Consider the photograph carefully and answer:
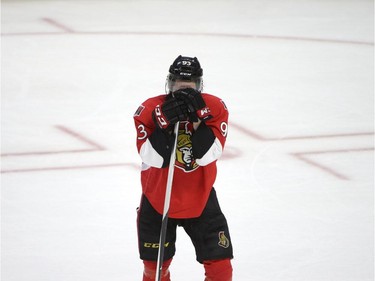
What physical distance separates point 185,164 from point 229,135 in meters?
2.42

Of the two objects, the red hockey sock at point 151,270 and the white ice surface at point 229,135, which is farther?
the white ice surface at point 229,135

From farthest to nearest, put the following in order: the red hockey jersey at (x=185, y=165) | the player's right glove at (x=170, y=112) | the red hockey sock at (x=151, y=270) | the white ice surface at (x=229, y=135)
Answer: the white ice surface at (x=229, y=135) → the red hockey sock at (x=151, y=270) → the red hockey jersey at (x=185, y=165) → the player's right glove at (x=170, y=112)

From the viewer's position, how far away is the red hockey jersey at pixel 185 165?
2754mm

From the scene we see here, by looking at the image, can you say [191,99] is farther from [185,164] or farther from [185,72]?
[185,164]

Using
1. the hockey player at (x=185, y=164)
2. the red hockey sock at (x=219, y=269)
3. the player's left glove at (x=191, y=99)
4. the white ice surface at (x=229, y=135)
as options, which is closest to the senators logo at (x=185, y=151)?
the hockey player at (x=185, y=164)

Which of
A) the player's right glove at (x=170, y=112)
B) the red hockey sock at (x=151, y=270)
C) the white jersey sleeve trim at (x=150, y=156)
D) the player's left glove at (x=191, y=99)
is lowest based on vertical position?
the red hockey sock at (x=151, y=270)

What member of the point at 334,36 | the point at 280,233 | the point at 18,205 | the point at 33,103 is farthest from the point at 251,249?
the point at 334,36

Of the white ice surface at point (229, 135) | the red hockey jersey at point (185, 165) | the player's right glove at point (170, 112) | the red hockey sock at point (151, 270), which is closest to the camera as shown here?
the player's right glove at point (170, 112)

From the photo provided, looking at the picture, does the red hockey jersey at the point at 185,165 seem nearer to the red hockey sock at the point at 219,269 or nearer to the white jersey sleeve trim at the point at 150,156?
the white jersey sleeve trim at the point at 150,156

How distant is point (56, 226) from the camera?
399 centimetres

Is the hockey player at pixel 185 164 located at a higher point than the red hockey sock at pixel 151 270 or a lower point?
higher

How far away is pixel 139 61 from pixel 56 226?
3.01m

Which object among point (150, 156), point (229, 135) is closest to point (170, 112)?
Answer: point (150, 156)

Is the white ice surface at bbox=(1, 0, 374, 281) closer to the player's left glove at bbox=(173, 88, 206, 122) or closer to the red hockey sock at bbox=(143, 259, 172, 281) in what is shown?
the red hockey sock at bbox=(143, 259, 172, 281)
